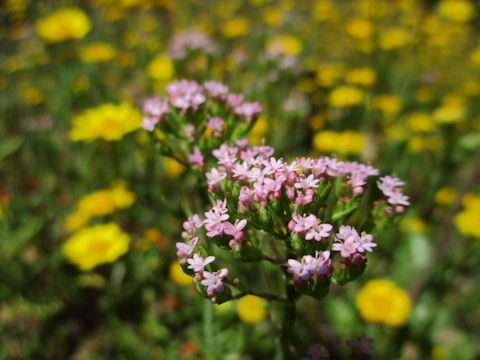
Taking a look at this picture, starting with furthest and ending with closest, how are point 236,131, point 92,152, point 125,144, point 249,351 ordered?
point 125,144 → point 92,152 → point 249,351 → point 236,131

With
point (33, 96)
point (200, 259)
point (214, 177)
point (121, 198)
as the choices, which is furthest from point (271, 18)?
point (200, 259)

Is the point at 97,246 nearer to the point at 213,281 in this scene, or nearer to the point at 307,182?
the point at 213,281

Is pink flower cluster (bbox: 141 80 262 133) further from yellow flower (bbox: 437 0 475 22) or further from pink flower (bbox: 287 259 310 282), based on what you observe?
yellow flower (bbox: 437 0 475 22)

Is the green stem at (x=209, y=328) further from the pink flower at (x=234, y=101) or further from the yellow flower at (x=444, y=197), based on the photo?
the yellow flower at (x=444, y=197)

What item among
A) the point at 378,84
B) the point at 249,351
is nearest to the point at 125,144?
the point at 249,351

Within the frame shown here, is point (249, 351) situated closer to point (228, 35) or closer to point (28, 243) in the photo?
point (28, 243)

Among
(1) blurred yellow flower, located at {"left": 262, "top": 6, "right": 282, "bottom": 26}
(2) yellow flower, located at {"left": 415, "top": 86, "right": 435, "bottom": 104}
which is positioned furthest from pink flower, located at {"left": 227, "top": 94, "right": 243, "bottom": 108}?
(1) blurred yellow flower, located at {"left": 262, "top": 6, "right": 282, "bottom": 26}
